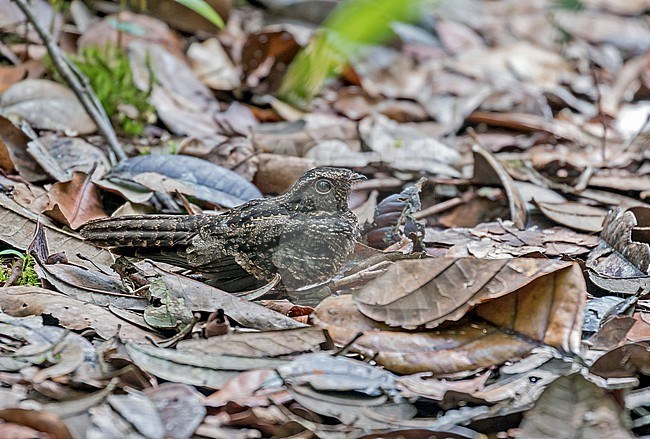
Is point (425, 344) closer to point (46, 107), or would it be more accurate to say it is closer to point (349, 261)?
point (349, 261)

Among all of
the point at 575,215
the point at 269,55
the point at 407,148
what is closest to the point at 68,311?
the point at 575,215

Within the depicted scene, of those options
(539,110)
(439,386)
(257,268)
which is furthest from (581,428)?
(539,110)

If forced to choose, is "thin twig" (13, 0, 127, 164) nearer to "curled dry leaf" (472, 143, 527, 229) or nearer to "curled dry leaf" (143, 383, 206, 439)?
"curled dry leaf" (472, 143, 527, 229)

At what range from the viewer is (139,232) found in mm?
3236

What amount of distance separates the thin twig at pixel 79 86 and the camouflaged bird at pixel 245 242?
52.0 inches

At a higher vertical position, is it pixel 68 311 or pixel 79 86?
pixel 79 86

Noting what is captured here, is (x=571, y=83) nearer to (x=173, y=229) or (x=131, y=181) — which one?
(x=131, y=181)

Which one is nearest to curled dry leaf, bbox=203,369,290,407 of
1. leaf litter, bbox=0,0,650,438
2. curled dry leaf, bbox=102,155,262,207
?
leaf litter, bbox=0,0,650,438

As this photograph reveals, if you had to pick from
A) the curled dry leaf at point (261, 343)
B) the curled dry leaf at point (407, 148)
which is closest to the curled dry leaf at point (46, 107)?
the curled dry leaf at point (407, 148)

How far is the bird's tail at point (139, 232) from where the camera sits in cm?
323

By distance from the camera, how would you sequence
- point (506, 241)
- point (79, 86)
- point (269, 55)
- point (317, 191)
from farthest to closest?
point (269, 55) → point (79, 86) → point (506, 241) → point (317, 191)

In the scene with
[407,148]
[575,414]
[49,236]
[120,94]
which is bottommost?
[407,148]

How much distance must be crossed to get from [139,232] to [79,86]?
5.65 feet

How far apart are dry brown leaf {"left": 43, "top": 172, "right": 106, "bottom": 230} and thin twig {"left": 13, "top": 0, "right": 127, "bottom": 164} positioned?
46 cm
